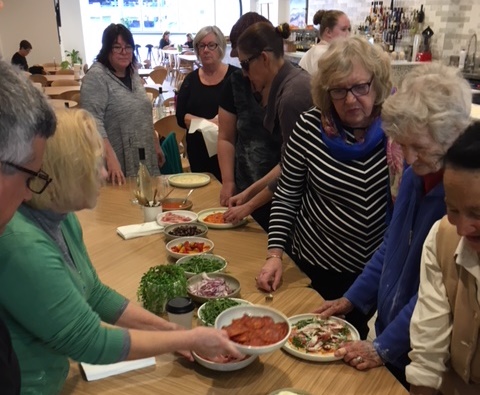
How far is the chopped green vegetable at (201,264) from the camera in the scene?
1.74 meters

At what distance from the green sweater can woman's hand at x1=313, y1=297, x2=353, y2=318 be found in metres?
0.70

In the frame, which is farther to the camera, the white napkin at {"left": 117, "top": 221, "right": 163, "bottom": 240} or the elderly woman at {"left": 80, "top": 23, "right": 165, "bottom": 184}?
the elderly woman at {"left": 80, "top": 23, "right": 165, "bottom": 184}

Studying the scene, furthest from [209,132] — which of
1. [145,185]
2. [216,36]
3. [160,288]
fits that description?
[160,288]

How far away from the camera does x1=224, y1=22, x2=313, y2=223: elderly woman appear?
6.75ft

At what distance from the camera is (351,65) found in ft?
5.41

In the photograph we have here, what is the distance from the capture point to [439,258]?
122 cm

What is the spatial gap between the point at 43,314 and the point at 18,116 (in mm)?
430

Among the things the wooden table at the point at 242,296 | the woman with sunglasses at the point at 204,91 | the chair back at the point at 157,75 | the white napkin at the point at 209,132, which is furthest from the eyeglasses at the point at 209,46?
the chair back at the point at 157,75

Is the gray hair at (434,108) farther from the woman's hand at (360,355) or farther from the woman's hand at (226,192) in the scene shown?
the woman's hand at (226,192)

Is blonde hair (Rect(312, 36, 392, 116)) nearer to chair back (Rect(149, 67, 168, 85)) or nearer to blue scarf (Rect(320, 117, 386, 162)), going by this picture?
blue scarf (Rect(320, 117, 386, 162))

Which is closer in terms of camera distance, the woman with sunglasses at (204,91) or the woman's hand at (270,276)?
the woman's hand at (270,276)

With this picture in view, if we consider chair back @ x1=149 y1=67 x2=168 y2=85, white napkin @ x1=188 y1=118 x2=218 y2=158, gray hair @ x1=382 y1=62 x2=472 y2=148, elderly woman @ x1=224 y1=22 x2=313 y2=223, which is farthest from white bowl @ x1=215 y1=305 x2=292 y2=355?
chair back @ x1=149 y1=67 x2=168 y2=85

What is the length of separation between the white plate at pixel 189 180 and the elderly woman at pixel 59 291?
166 centimetres

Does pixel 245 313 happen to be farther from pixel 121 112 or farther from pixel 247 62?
pixel 121 112
